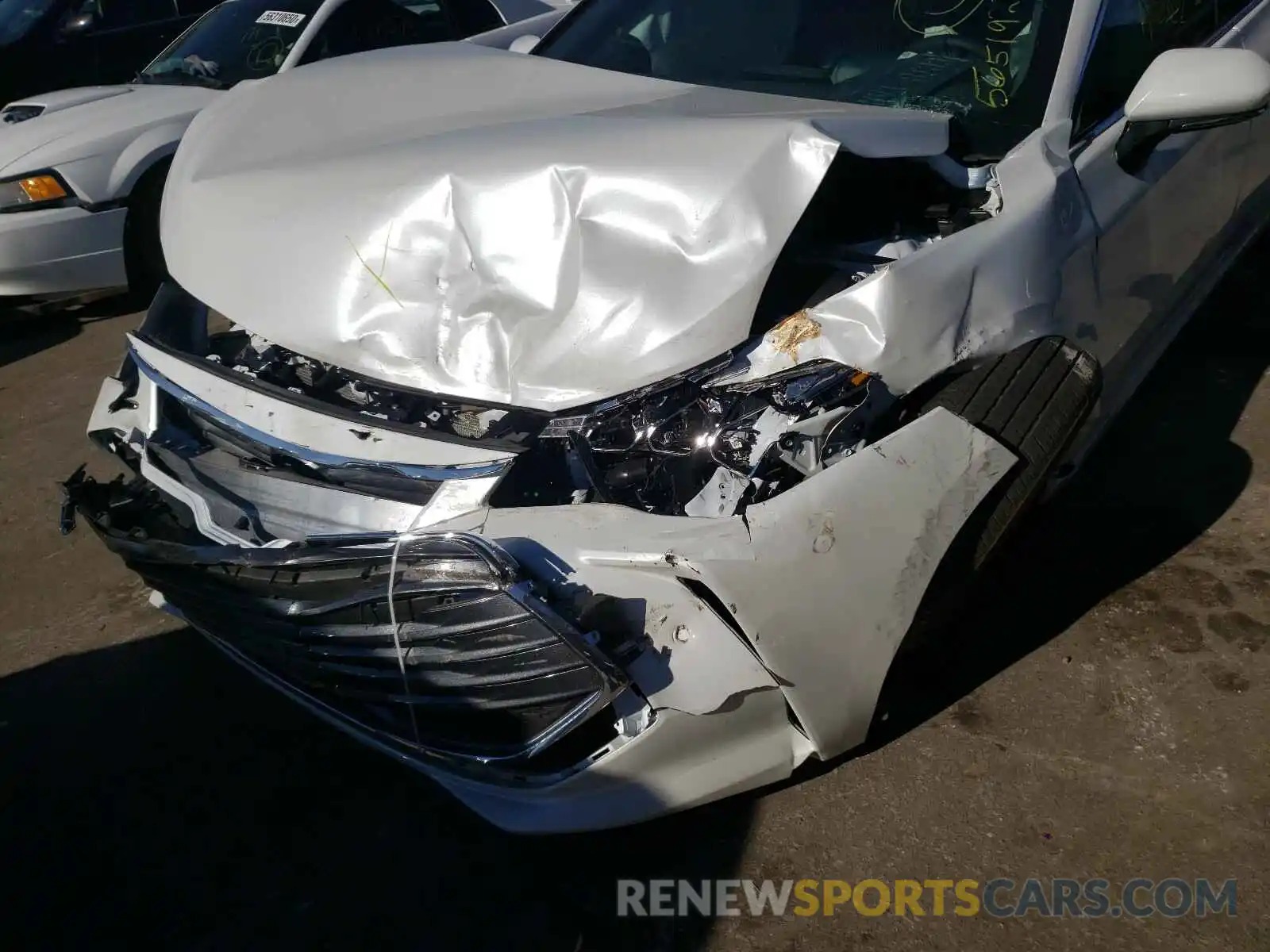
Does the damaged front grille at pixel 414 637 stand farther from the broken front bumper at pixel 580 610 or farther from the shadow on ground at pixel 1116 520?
the shadow on ground at pixel 1116 520

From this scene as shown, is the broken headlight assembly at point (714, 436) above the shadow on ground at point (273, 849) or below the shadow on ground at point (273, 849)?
above

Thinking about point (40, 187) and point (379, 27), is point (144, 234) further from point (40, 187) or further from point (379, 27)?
point (379, 27)

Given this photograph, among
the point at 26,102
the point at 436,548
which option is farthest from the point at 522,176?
the point at 26,102

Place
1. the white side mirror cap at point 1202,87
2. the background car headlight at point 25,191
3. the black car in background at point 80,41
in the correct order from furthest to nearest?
1. the black car in background at point 80,41
2. the background car headlight at point 25,191
3. the white side mirror cap at point 1202,87

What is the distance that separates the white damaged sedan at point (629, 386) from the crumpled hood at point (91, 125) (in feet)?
9.21

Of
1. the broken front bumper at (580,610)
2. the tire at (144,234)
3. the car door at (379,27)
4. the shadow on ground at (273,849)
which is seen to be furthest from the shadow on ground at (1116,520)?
the tire at (144,234)

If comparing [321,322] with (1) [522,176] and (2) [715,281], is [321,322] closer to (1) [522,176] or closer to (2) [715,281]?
(1) [522,176]

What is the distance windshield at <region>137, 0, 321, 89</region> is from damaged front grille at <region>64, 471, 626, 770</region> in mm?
4199

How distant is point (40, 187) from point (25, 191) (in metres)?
0.07

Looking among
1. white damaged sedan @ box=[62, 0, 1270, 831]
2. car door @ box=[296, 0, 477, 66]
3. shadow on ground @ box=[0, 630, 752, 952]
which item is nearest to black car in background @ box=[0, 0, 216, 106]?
car door @ box=[296, 0, 477, 66]

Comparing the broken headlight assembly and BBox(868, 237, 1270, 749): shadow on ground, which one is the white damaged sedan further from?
BBox(868, 237, 1270, 749): shadow on ground

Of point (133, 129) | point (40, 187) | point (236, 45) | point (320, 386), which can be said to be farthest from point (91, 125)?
point (320, 386)

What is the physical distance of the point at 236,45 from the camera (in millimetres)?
5922

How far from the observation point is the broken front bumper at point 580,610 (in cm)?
196
